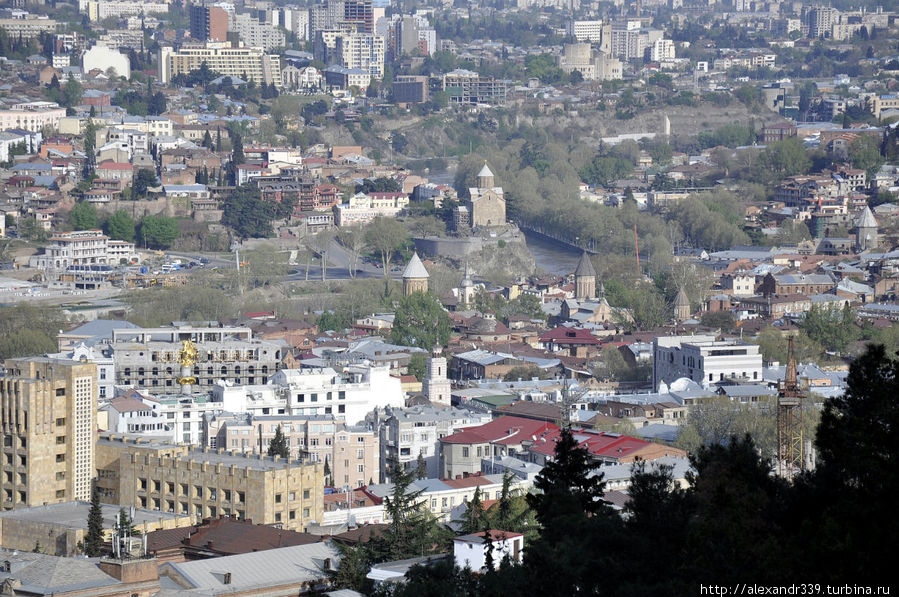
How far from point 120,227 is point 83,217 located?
1.48 metres

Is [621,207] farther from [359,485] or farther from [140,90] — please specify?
[359,485]

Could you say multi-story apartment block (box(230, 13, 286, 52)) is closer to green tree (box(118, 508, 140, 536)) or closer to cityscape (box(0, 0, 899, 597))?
cityscape (box(0, 0, 899, 597))

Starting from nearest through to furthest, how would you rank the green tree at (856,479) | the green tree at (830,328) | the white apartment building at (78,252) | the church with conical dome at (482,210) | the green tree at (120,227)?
the green tree at (856,479) < the green tree at (830,328) < the white apartment building at (78,252) < the green tree at (120,227) < the church with conical dome at (482,210)

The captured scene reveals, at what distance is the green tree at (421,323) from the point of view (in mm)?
42906

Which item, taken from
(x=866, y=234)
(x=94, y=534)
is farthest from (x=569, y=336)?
(x=94, y=534)

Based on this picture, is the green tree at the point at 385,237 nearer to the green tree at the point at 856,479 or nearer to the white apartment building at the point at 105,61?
the white apartment building at the point at 105,61

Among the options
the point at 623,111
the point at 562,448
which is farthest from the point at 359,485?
the point at 623,111

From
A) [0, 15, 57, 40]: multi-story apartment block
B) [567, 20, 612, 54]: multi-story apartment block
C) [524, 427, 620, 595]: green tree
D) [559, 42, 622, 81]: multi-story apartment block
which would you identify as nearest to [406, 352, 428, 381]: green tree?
[524, 427, 620, 595]: green tree

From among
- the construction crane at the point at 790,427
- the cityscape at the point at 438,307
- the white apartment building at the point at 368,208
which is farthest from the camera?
the white apartment building at the point at 368,208

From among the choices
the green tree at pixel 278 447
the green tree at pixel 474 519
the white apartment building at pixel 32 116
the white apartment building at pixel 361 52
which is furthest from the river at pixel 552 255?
the green tree at pixel 474 519

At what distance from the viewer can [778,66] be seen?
116688 mm

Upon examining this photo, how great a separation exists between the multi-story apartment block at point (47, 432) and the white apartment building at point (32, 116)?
51531 millimetres

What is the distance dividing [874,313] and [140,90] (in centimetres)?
4255

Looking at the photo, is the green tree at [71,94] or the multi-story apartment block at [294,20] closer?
the green tree at [71,94]
